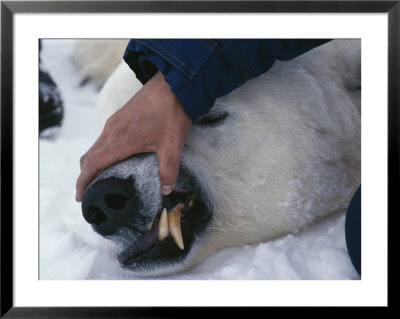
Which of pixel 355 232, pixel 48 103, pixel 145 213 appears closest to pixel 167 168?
pixel 145 213

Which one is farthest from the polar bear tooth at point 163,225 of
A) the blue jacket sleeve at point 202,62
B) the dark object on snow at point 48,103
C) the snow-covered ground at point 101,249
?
the dark object on snow at point 48,103

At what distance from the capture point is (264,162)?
1340mm

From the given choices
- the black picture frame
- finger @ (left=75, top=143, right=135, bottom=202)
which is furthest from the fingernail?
the black picture frame

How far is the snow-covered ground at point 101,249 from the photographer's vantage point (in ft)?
4.17

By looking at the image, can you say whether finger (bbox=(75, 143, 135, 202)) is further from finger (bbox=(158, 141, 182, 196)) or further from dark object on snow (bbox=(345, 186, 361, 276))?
dark object on snow (bbox=(345, 186, 361, 276))

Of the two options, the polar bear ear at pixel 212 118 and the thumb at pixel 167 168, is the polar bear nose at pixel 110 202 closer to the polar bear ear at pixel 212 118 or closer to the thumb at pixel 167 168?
the thumb at pixel 167 168

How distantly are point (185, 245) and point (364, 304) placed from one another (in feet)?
1.59

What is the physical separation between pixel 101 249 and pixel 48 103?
42 cm

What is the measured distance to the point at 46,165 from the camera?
132 centimetres

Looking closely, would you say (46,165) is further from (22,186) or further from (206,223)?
(206,223)

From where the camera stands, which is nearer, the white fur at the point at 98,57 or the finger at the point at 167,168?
the finger at the point at 167,168

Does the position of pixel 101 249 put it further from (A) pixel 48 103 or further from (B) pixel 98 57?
(B) pixel 98 57

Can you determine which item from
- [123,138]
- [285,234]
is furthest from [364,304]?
[123,138]

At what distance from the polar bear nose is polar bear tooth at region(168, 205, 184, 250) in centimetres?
10
